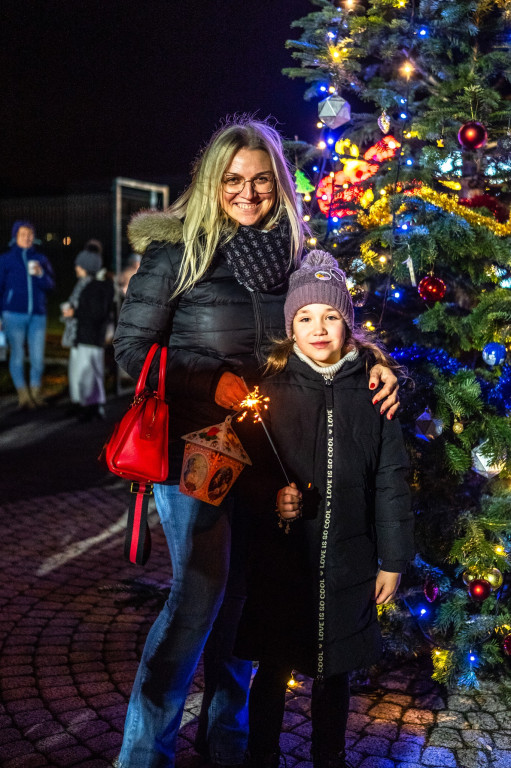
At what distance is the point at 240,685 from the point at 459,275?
7.47ft

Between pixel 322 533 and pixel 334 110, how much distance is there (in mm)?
2335

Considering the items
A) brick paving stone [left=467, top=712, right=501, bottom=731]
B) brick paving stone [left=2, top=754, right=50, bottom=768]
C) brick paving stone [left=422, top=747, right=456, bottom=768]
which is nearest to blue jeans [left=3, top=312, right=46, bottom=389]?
brick paving stone [left=2, top=754, right=50, bottom=768]

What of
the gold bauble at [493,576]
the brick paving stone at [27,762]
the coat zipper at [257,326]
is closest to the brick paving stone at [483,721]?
the gold bauble at [493,576]

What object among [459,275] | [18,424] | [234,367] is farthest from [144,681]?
[18,424]

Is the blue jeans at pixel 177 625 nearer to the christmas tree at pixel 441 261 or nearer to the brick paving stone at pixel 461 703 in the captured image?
the christmas tree at pixel 441 261

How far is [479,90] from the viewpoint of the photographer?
12.7 feet

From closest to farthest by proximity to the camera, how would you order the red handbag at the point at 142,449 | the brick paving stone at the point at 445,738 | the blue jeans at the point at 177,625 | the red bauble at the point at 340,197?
the red handbag at the point at 142,449, the blue jeans at the point at 177,625, the brick paving stone at the point at 445,738, the red bauble at the point at 340,197

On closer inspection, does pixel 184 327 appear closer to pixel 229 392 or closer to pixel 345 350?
pixel 229 392

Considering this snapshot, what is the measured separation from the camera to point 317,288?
9.02 ft

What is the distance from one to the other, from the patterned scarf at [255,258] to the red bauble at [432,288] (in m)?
1.08

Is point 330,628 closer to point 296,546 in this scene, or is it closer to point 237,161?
point 296,546

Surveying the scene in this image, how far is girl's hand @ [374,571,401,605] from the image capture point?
278 cm

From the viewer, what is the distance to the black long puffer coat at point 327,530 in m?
2.71

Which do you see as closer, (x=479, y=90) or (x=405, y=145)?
(x=479, y=90)
